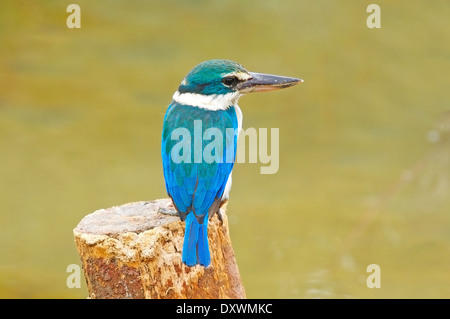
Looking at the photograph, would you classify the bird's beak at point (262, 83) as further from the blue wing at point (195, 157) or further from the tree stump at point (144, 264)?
the tree stump at point (144, 264)

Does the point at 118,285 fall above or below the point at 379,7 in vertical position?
below

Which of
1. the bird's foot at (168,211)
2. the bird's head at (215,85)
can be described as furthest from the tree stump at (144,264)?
the bird's head at (215,85)

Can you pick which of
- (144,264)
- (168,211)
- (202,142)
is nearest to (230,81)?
(202,142)

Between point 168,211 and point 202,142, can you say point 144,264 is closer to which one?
point 168,211

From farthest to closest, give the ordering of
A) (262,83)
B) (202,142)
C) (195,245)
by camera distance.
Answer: (262,83), (202,142), (195,245)
